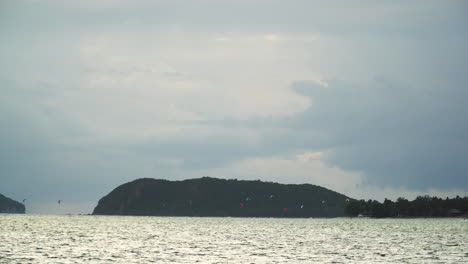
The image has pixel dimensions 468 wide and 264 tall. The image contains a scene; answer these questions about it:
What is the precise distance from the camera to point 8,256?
292 ft

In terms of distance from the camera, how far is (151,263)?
83.3 meters

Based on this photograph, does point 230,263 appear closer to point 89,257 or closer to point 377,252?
point 89,257

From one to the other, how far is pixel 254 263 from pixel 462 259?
31.6 metres

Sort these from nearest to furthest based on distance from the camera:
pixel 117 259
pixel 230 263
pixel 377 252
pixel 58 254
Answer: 1. pixel 230 263
2. pixel 117 259
3. pixel 58 254
4. pixel 377 252

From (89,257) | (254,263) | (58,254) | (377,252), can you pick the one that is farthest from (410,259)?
(58,254)

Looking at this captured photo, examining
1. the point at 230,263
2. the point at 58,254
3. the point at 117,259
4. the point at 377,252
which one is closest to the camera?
the point at 230,263

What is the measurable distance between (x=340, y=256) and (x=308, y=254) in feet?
20.7

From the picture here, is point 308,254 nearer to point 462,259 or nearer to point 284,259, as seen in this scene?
point 284,259

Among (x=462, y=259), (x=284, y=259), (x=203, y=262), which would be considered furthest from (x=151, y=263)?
(x=462, y=259)

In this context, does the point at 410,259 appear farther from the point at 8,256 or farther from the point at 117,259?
the point at 8,256

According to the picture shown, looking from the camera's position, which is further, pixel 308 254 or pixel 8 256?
pixel 308 254

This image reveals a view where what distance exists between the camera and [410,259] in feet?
298

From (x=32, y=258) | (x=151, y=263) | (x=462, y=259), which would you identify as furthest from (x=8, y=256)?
(x=462, y=259)

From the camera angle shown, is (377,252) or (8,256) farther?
(377,252)
